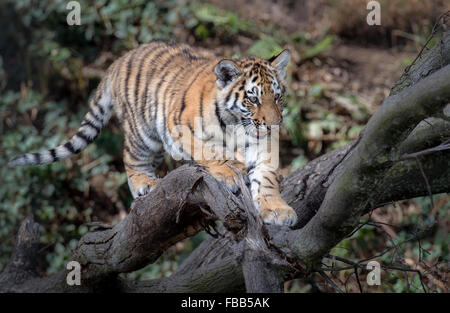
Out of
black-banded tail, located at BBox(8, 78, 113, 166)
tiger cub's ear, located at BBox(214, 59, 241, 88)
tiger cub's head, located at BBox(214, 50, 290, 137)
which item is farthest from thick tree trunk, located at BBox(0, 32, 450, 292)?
tiger cub's ear, located at BBox(214, 59, 241, 88)

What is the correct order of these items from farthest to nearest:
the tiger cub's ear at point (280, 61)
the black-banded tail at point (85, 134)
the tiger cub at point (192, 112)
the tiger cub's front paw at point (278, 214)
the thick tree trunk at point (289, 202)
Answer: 1. the black-banded tail at point (85, 134)
2. the tiger cub's ear at point (280, 61)
3. the tiger cub at point (192, 112)
4. the tiger cub's front paw at point (278, 214)
5. the thick tree trunk at point (289, 202)

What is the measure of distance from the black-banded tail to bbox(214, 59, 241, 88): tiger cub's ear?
4.40ft

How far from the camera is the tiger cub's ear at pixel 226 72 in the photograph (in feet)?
11.8

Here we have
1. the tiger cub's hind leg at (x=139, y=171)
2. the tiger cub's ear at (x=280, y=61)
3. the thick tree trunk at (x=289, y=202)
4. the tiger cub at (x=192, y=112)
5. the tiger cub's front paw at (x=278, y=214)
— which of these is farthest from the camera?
the tiger cub's hind leg at (x=139, y=171)

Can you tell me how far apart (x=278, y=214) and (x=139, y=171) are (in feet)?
5.32

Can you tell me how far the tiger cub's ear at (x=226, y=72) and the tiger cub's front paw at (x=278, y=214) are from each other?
2.99ft

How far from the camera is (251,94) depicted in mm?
3578

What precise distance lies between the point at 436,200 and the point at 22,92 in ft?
18.3

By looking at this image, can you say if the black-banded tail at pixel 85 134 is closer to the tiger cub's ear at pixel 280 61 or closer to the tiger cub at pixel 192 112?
the tiger cub at pixel 192 112

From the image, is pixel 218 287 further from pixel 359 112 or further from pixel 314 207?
pixel 359 112

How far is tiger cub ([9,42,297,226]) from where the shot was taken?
11.6 ft

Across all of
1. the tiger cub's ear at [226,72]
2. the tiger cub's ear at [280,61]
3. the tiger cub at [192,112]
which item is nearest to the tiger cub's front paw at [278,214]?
the tiger cub at [192,112]

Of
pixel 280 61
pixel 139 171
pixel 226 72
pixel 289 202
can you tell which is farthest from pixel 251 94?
pixel 139 171

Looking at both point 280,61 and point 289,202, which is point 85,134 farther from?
Answer: point 289,202
